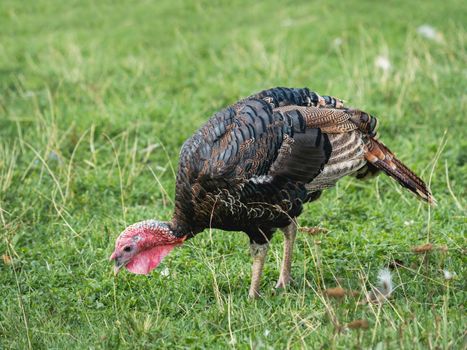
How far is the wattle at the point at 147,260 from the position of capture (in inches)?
177

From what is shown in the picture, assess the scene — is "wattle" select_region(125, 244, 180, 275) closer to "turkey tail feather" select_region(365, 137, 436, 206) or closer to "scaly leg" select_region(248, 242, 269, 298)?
"scaly leg" select_region(248, 242, 269, 298)

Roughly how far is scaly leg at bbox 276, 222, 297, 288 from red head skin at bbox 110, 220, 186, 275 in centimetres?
60

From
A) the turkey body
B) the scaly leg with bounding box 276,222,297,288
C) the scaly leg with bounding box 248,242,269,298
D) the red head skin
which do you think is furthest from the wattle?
the scaly leg with bounding box 276,222,297,288

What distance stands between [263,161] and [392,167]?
34.8 inches

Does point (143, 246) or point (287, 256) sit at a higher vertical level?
point (143, 246)

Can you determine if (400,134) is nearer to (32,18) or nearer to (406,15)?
(406,15)

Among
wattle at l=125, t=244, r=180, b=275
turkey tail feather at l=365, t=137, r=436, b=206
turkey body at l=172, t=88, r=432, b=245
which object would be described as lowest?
wattle at l=125, t=244, r=180, b=275

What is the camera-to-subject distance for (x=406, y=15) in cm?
1047

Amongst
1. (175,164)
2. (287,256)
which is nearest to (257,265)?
(287,256)

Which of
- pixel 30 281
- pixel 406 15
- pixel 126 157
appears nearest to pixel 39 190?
pixel 126 157

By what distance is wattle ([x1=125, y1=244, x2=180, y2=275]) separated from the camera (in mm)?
4504

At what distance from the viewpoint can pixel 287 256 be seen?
4672mm

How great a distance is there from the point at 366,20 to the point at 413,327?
705cm

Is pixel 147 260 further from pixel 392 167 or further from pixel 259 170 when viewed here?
pixel 392 167
